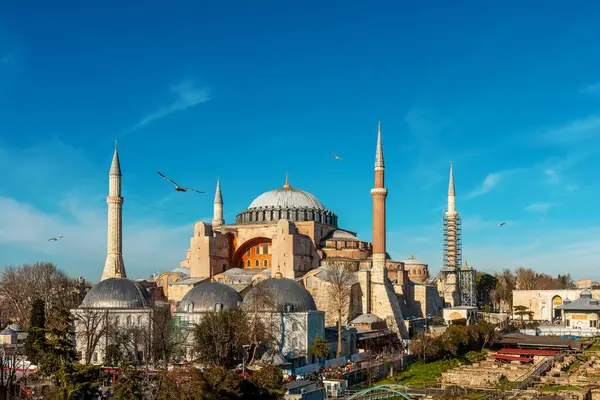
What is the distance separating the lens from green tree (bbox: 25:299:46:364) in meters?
22.8

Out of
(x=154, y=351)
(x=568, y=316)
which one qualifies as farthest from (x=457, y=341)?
(x=568, y=316)

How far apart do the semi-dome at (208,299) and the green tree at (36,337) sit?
17.9 ft

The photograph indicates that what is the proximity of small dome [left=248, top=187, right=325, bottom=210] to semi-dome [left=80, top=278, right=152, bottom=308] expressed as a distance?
16450 millimetres

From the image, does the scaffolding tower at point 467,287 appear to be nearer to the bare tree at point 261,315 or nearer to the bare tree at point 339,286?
the bare tree at point 339,286

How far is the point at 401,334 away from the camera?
3706cm

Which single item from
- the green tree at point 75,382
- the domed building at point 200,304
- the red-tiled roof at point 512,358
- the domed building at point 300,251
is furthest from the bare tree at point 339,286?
the green tree at point 75,382

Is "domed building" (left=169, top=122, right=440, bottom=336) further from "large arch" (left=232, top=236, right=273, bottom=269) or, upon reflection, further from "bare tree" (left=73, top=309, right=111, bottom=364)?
"bare tree" (left=73, top=309, right=111, bottom=364)

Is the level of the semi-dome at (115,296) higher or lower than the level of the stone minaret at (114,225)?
lower

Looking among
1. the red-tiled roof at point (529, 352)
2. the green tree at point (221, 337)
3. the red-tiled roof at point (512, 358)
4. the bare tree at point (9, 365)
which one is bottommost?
the red-tiled roof at point (512, 358)

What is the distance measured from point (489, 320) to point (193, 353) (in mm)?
28281

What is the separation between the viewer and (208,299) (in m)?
29.8

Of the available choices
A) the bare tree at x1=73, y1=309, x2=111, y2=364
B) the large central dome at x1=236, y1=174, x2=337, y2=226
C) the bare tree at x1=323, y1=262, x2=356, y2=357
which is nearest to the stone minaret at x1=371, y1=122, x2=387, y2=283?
the bare tree at x1=323, y1=262, x2=356, y2=357

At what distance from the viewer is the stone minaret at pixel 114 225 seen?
38.7 m

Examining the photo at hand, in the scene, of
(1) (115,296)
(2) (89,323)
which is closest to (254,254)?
(1) (115,296)
